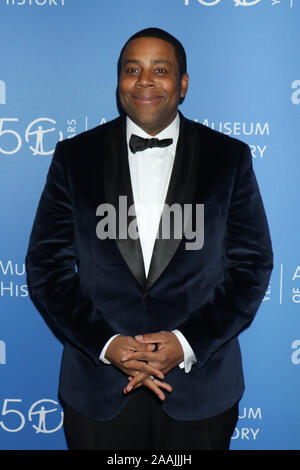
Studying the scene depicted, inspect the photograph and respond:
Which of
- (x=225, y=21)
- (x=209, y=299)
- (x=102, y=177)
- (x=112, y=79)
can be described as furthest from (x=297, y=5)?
(x=209, y=299)

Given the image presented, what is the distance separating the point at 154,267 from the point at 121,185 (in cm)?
33

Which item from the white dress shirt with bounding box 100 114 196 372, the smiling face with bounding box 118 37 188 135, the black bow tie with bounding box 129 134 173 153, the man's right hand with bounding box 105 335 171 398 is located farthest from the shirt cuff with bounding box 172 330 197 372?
the smiling face with bounding box 118 37 188 135

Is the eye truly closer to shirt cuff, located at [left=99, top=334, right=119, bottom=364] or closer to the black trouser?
shirt cuff, located at [left=99, top=334, right=119, bottom=364]

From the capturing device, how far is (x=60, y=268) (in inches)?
75.7

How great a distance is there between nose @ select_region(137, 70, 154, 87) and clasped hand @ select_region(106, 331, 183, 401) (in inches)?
34.9

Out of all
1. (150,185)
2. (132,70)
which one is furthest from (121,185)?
(132,70)

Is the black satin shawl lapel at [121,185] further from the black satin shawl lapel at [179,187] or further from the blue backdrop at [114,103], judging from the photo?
the blue backdrop at [114,103]

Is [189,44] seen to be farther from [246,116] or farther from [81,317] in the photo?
[81,317]

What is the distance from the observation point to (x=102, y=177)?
190 centimetres

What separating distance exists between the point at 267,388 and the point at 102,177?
55.2 inches

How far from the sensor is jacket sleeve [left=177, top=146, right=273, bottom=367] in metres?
1.87

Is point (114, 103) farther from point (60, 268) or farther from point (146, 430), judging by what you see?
point (146, 430)

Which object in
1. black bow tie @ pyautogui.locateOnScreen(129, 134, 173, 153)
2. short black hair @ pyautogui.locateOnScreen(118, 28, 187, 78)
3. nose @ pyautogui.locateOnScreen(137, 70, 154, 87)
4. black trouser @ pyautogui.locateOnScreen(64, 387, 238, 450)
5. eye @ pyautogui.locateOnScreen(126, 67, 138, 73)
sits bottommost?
black trouser @ pyautogui.locateOnScreen(64, 387, 238, 450)

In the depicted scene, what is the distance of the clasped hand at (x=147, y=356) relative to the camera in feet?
5.88
